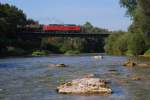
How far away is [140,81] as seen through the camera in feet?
151

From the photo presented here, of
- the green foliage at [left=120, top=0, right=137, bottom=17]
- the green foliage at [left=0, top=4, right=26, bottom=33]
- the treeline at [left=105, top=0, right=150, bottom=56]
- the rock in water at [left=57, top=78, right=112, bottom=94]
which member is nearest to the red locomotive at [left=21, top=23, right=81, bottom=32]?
the green foliage at [left=0, top=4, right=26, bottom=33]

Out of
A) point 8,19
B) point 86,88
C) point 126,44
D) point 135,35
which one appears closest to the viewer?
point 86,88

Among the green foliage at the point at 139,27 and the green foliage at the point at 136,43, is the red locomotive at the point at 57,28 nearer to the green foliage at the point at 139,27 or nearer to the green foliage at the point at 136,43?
the green foliage at the point at 139,27

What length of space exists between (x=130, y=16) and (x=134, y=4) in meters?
2.95

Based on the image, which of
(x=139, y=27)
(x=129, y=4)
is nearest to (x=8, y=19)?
(x=129, y=4)

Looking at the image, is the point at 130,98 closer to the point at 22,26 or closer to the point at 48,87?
the point at 48,87

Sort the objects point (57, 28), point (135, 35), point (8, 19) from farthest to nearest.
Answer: point (57, 28) < point (8, 19) < point (135, 35)

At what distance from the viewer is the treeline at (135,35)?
10144cm

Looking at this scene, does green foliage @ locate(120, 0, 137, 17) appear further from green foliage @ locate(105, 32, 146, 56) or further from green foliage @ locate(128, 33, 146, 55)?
green foliage @ locate(128, 33, 146, 55)

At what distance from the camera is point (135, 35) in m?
115

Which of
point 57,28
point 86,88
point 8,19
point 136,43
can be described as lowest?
point 86,88

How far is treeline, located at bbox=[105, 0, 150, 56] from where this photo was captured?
101438mm

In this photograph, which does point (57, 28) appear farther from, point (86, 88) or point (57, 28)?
point (86, 88)

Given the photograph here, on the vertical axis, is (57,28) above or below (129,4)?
below
